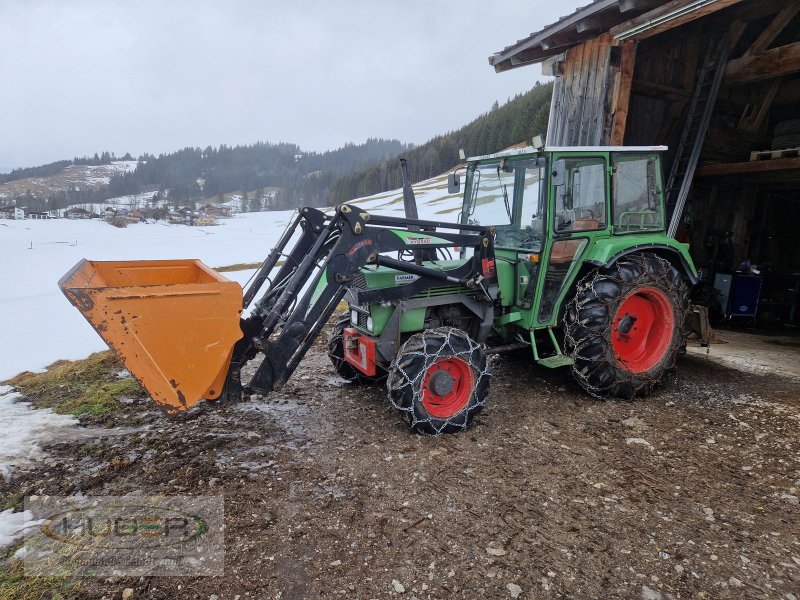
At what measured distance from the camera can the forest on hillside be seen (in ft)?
215

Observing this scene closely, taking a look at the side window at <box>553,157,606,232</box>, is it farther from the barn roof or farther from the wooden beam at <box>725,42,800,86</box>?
the wooden beam at <box>725,42,800,86</box>

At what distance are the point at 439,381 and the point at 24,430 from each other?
3373mm

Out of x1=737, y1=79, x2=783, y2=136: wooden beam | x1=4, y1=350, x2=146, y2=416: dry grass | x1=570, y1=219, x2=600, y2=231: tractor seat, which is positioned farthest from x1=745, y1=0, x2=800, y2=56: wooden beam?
x1=4, y1=350, x2=146, y2=416: dry grass

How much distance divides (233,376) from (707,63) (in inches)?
332

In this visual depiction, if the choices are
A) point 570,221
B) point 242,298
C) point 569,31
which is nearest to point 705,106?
point 569,31

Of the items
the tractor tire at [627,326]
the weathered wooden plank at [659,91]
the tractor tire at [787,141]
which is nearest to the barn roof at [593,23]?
the weathered wooden plank at [659,91]

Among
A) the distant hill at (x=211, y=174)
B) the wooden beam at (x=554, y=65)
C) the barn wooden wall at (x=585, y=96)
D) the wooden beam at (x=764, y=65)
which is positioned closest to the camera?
the barn wooden wall at (x=585, y=96)

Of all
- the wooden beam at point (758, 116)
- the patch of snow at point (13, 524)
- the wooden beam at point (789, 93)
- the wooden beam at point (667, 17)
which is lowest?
the patch of snow at point (13, 524)

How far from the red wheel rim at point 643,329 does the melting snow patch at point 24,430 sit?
4.90 metres

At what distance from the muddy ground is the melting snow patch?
0.18 meters

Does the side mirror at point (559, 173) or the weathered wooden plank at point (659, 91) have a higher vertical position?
the weathered wooden plank at point (659, 91)

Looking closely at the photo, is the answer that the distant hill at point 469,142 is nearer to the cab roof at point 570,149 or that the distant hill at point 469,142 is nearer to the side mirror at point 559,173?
the cab roof at point 570,149

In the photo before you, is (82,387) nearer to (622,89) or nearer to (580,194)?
(580,194)

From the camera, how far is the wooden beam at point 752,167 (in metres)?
6.96
